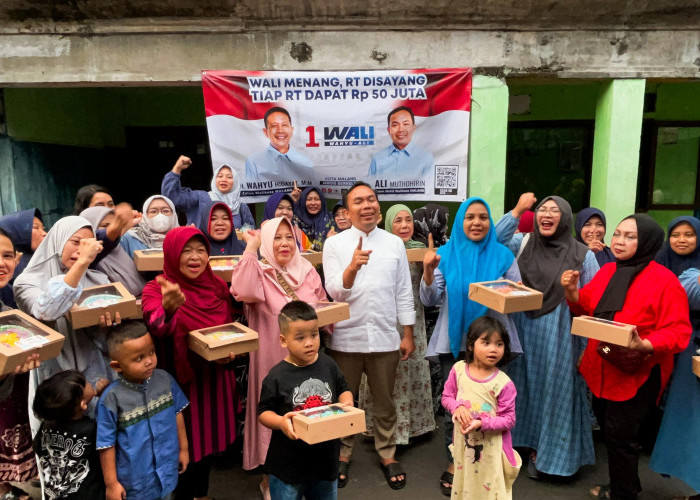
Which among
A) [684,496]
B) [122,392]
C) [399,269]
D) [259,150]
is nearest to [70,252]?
[122,392]

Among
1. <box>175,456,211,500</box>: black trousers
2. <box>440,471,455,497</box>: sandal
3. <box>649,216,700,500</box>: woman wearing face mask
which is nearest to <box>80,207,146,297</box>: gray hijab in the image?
<box>175,456,211,500</box>: black trousers

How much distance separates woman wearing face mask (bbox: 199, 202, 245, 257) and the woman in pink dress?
67 centimetres

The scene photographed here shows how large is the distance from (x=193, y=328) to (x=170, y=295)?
0.93 feet

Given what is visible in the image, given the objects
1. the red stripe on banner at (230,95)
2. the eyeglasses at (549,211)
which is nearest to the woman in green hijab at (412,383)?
the eyeglasses at (549,211)

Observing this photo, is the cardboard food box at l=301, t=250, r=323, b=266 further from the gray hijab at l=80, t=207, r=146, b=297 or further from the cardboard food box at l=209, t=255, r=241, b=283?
the gray hijab at l=80, t=207, r=146, b=297

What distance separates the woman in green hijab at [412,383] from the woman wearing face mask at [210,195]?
146cm

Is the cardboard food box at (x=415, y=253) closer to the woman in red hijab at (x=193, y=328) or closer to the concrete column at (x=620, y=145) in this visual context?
the woman in red hijab at (x=193, y=328)

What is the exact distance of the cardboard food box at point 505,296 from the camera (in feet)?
8.24

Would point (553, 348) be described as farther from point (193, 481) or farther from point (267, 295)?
point (193, 481)

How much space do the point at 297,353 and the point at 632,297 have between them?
6.01ft

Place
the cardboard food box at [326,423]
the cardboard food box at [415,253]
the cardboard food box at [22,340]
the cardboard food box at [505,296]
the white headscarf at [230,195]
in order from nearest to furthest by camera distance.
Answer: the cardboard food box at [326,423] < the cardboard food box at [22,340] < the cardboard food box at [505,296] < the cardboard food box at [415,253] < the white headscarf at [230,195]

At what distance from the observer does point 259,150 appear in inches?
173

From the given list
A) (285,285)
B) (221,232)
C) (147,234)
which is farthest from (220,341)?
(147,234)

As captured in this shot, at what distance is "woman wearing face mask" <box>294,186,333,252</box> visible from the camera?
14.4 ft
